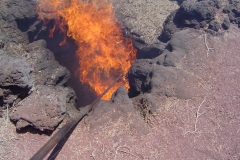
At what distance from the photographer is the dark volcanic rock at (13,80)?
4008 mm

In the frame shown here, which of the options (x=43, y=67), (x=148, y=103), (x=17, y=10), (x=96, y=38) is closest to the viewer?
(x=148, y=103)

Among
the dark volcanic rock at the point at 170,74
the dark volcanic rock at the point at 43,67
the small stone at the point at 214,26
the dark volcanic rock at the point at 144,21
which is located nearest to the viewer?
the dark volcanic rock at the point at 170,74

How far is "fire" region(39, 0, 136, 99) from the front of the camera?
6.49 meters

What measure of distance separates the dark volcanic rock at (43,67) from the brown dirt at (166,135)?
→ 120 centimetres

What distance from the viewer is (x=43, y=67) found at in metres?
5.08

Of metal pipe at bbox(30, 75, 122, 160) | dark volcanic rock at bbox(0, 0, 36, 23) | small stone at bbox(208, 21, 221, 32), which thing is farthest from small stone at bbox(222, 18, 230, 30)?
dark volcanic rock at bbox(0, 0, 36, 23)

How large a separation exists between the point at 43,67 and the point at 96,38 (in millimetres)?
2159

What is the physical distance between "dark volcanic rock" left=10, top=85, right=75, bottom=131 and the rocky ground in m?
0.02

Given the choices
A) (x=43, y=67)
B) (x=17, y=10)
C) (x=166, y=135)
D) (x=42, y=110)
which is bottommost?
(x=166, y=135)

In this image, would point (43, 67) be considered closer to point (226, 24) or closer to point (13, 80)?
point (13, 80)

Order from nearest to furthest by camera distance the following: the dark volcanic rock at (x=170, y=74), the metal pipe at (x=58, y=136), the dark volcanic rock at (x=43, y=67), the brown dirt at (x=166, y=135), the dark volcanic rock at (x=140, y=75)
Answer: the metal pipe at (x=58, y=136)
the brown dirt at (x=166, y=135)
the dark volcanic rock at (x=170, y=74)
the dark volcanic rock at (x=43, y=67)
the dark volcanic rock at (x=140, y=75)

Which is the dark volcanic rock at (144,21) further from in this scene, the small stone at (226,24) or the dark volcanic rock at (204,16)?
the small stone at (226,24)

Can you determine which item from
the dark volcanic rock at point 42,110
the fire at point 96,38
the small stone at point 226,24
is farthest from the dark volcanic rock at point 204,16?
the dark volcanic rock at point 42,110

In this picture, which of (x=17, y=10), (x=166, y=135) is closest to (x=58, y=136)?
(x=166, y=135)
